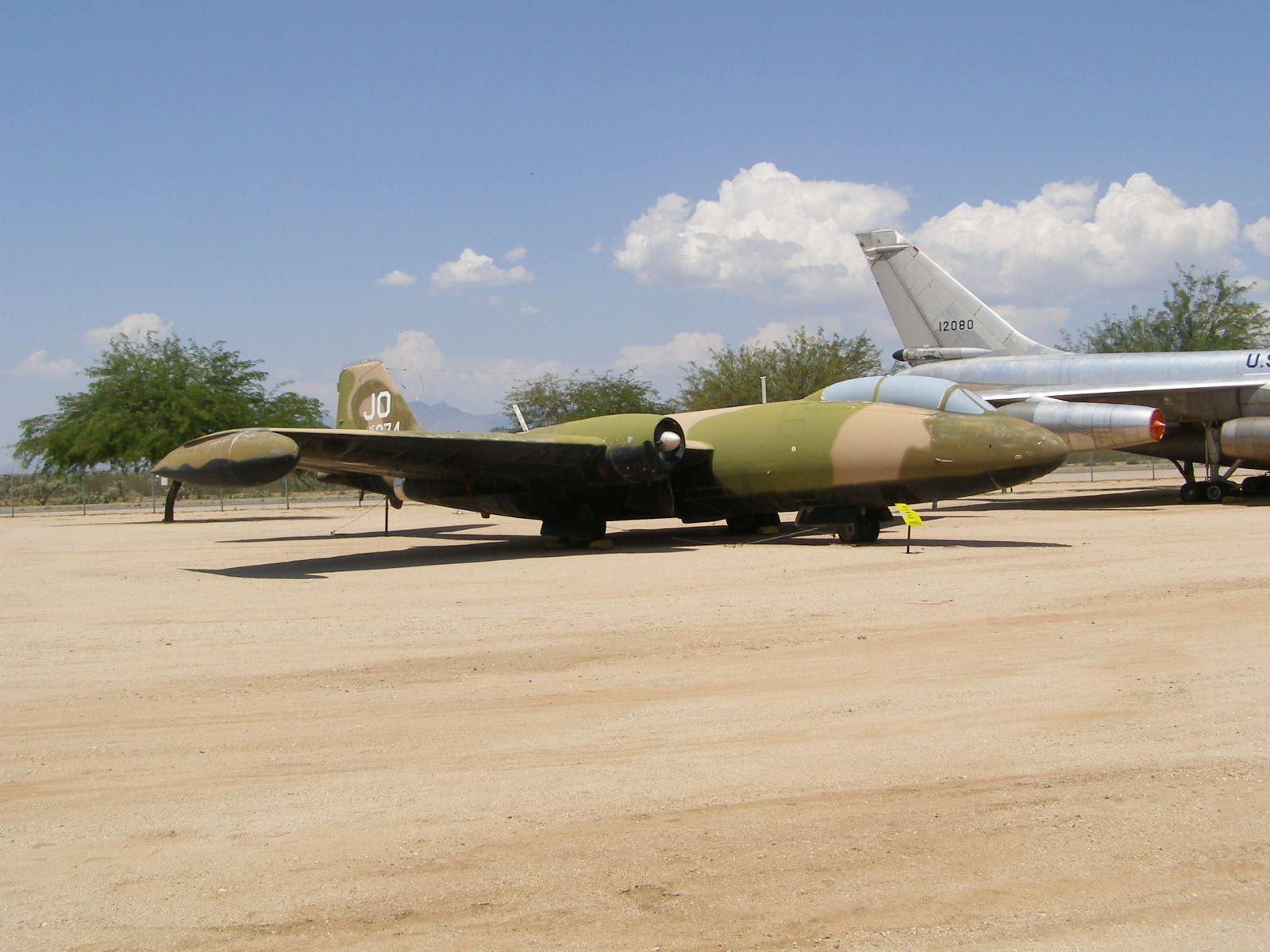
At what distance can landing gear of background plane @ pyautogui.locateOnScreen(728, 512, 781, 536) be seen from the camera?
65.7 ft

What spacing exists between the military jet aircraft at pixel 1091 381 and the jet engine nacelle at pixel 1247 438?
0.02m

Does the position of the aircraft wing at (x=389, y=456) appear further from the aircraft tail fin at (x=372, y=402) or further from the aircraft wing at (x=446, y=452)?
the aircraft tail fin at (x=372, y=402)

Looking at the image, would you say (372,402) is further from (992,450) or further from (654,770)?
(654,770)

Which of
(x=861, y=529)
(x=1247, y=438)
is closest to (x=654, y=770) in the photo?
(x=861, y=529)

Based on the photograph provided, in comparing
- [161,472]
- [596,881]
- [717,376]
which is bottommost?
[596,881]

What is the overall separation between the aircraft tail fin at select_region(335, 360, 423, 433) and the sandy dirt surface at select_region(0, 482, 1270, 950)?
12079 millimetres

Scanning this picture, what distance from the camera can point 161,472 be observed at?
1570 cm

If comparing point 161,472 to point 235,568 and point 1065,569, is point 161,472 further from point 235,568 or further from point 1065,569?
point 1065,569

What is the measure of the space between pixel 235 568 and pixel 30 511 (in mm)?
36617

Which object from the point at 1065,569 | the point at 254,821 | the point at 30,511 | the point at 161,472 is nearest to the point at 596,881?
the point at 254,821

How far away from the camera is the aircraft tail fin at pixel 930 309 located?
31.0 m

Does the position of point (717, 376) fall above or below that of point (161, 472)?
above

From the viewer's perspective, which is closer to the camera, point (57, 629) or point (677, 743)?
point (677, 743)

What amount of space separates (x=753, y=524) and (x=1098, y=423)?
355 inches
